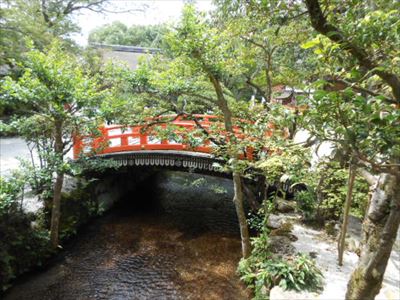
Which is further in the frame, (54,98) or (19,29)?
(19,29)

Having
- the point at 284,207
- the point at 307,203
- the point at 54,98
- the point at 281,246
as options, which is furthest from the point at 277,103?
the point at 284,207

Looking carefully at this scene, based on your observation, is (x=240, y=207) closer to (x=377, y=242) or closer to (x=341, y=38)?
(x=377, y=242)

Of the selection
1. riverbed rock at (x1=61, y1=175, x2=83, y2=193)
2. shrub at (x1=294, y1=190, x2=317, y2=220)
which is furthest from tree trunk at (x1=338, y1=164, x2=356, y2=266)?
riverbed rock at (x1=61, y1=175, x2=83, y2=193)

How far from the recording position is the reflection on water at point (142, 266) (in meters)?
6.02

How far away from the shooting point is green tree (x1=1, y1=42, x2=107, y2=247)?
5570mm

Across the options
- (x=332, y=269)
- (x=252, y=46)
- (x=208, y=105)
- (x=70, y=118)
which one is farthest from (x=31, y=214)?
(x=252, y=46)

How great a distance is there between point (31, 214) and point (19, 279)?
150cm

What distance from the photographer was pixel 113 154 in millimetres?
9719

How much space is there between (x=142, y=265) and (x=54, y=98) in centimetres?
477

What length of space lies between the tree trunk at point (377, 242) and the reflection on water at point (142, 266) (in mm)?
3430

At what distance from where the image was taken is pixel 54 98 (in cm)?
581

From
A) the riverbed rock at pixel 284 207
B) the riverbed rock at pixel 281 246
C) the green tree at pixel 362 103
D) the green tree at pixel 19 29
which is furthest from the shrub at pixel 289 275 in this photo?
the green tree at pixel 19 29

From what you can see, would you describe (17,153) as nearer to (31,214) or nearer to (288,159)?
(31,214)

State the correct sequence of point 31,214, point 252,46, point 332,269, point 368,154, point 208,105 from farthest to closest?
1. point 208,105
2. point 252,46
3. point 31,214
4. point 332,269
5. point 368,154
